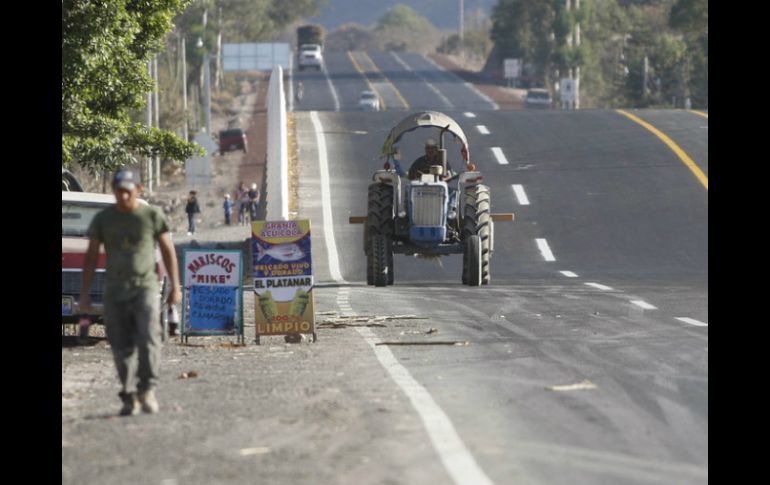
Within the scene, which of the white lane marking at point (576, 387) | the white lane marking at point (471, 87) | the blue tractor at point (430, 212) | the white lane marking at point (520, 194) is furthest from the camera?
the white lane marking at point (471, 87)

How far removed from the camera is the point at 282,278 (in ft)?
54.6

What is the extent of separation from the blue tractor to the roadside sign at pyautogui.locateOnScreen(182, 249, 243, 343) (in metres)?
6.79

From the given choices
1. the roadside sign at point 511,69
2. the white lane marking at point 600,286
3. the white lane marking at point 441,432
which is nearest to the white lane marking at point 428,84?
the roadside sign at point 511,69

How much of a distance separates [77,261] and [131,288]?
17.5 ft

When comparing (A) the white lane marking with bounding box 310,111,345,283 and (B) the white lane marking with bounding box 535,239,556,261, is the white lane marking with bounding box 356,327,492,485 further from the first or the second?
(B) the white lane marking with bounding box 535,239,556,261

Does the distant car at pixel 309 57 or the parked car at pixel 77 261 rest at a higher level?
the distant car at pixel 309 57

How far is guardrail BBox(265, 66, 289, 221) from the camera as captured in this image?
119ft

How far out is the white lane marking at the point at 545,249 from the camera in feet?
105

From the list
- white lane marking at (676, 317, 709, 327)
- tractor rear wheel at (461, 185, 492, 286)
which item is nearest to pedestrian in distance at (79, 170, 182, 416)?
white lane marking at (676, 317, 709, 327)

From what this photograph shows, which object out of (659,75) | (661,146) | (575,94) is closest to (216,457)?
→ (661,146)

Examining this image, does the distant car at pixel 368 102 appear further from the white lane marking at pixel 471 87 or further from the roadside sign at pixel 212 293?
the roadside sign at pixel 212 293

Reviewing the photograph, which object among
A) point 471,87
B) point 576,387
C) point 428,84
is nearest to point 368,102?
point 471,87

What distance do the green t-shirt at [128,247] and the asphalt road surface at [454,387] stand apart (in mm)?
978
